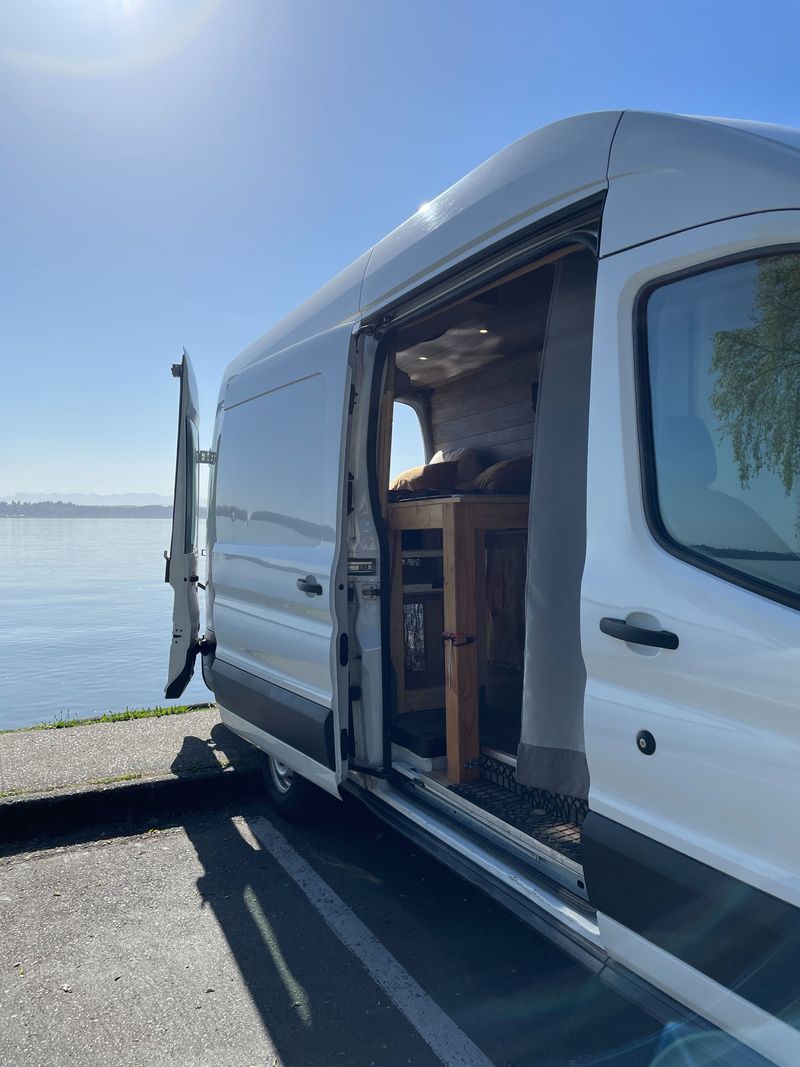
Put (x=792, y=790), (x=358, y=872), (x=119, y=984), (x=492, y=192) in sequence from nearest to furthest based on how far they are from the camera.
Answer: (x=792, y=790) < (x=492, y=192) < (x=119, y=984) < (x=358, y=872)

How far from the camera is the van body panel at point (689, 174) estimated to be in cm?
166

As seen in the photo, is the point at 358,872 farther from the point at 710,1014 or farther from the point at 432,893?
the point at 710,1014

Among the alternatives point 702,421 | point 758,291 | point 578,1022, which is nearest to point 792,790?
point 702,421

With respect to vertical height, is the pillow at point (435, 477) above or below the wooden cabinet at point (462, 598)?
above

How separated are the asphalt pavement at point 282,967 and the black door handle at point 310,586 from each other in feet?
4.55

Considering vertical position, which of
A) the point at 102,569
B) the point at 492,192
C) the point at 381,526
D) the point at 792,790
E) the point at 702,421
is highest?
the point at 492,192

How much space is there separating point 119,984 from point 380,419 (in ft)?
8.09

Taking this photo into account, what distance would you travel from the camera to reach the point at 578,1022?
8.75 feet

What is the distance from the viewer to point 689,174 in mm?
1825

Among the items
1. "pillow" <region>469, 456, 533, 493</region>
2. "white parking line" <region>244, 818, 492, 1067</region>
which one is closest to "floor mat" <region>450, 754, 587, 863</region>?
"white parking line" <region>244, 818, 492, 1067</region>

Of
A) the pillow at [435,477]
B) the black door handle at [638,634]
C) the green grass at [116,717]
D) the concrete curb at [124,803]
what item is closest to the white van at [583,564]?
the black door handle at [638,634]

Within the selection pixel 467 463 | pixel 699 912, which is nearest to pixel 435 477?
pixel 467 463

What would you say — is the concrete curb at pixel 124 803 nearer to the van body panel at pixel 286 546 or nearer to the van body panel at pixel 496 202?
the van body panel at pixel 286 546

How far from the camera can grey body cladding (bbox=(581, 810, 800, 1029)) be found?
1533 mm
